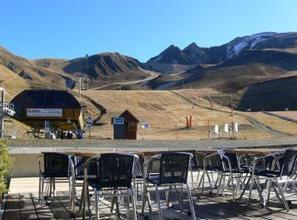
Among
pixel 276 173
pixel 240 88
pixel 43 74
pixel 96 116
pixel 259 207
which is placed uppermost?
pixel 43 74

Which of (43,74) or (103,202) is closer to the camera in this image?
(103,202)

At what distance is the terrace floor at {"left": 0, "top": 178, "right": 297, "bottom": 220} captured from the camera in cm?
658

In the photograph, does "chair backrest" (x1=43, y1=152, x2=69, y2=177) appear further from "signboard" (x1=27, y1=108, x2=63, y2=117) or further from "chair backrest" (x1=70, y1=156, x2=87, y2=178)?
"signboard" (x1=27, y1=108, x2=63, y2=117)

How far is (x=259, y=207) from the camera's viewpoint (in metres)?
7.17

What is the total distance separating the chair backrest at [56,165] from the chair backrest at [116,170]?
1794 millimetres

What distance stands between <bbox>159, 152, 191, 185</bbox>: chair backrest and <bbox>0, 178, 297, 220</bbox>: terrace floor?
0.55 meters

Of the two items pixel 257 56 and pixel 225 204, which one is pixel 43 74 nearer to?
pixel 257 56

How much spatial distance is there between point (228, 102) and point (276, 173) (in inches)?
3833

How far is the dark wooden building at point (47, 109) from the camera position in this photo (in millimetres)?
45281

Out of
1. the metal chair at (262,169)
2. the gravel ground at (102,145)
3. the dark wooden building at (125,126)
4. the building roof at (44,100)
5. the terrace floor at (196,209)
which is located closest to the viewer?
the terrace floor at (196,209)

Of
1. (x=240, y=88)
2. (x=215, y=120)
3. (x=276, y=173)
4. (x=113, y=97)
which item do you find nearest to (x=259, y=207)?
(x=276, y=173)

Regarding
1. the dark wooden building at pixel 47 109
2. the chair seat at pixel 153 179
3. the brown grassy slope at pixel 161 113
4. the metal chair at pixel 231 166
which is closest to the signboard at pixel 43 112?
the dark wooden building at pixel 47 109

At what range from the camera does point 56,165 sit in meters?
7.59

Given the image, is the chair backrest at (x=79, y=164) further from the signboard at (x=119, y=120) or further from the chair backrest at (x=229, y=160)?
the signboard at (x=119, y=120)
